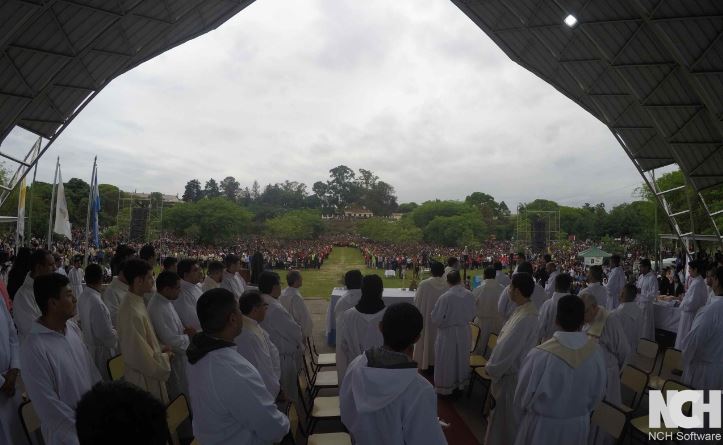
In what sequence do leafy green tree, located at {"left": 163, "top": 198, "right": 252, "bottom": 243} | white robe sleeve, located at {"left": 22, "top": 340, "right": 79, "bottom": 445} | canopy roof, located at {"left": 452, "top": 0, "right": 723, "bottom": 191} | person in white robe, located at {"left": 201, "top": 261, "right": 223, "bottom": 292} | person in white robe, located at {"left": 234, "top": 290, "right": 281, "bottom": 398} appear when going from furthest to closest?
1. leafy green tree, located at {"left": 163, "top": 198, "right": 252, "bottom": 243}
2. canopy roof, located at {"left": 452, "top": 0, "right": 723, "bottom": 191}
3. person in white robe, located at {"left": 201, "top": 261, "right": 223, "bottom": 292}
4. person in white robe, located at {"left": 234, "top": 290, "right": 281, "bottom": 398}
5. white robe sleeve, located at {"left": 22, "top": 340, "right": 79, "bottom": 445}

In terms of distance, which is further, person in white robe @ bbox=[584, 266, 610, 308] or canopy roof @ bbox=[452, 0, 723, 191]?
canopy roof @ bbox=[452, 0, 723, 191]

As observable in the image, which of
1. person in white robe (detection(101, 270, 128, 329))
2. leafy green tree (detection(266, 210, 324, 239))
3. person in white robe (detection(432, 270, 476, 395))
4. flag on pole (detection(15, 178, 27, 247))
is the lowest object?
person in white robe (detection(432, 270, 476, 395))

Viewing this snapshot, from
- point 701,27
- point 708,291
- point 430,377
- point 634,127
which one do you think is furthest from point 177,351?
point 634,127

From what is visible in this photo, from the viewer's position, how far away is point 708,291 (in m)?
8.66

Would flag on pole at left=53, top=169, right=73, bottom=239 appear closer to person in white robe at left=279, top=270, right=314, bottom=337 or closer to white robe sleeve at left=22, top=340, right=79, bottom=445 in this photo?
person in white robe at left=279, top=270, right=314, bottom=337

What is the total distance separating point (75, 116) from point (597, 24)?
17.3m

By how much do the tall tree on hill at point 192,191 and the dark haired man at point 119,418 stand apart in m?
121

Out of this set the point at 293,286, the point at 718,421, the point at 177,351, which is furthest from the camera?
the point at 293,286

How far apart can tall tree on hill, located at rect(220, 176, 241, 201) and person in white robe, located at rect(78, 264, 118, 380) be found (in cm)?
12713

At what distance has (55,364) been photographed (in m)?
3.13

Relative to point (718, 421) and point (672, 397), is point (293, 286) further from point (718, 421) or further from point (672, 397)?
point (718, 421)

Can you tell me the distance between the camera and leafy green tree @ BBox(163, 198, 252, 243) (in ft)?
165

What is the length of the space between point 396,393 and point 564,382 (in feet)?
5.61

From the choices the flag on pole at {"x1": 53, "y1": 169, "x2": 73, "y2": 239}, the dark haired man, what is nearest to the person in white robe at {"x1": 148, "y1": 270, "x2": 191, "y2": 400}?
the dark haired man
